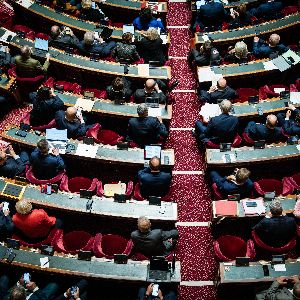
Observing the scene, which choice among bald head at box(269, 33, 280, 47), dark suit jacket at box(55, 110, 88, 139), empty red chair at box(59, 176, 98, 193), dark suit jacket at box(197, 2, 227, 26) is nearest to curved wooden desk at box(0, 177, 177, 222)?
empty red chair at box(59, 176, 98, 193)

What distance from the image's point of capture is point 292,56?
1020cm

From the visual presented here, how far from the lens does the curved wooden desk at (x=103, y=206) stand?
797 cm

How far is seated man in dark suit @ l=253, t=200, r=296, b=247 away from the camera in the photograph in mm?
7465

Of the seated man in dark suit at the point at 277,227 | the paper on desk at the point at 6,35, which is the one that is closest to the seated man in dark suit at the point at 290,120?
the seated man in dark suit at the point at 277,227

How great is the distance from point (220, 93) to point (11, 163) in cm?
425

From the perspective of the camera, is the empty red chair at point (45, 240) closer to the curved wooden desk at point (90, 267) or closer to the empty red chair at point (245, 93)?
the curved wooden desk at point (90, 267)

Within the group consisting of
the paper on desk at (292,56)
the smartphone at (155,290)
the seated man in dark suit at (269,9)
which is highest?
the seated man in dark suit at (269,9)

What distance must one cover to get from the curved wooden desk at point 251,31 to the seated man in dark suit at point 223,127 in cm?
264

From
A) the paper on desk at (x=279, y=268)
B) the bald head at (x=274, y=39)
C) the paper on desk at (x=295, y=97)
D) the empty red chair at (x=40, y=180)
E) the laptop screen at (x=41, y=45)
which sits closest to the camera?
the paper on desk at (x=279, y=268)

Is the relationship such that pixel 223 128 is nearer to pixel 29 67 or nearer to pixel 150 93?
pixel 150 93

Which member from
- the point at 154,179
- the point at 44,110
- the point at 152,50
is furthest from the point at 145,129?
the point at 152,50

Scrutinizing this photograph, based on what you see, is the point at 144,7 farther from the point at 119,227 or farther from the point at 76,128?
the point at 119,227

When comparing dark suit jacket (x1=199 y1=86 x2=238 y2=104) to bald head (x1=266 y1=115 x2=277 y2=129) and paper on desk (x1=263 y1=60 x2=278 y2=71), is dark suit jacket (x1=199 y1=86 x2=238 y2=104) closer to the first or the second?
paper on desk (x1=263 y1=60 x2=278 y2=71)

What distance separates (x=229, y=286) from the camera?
24.4 ft
